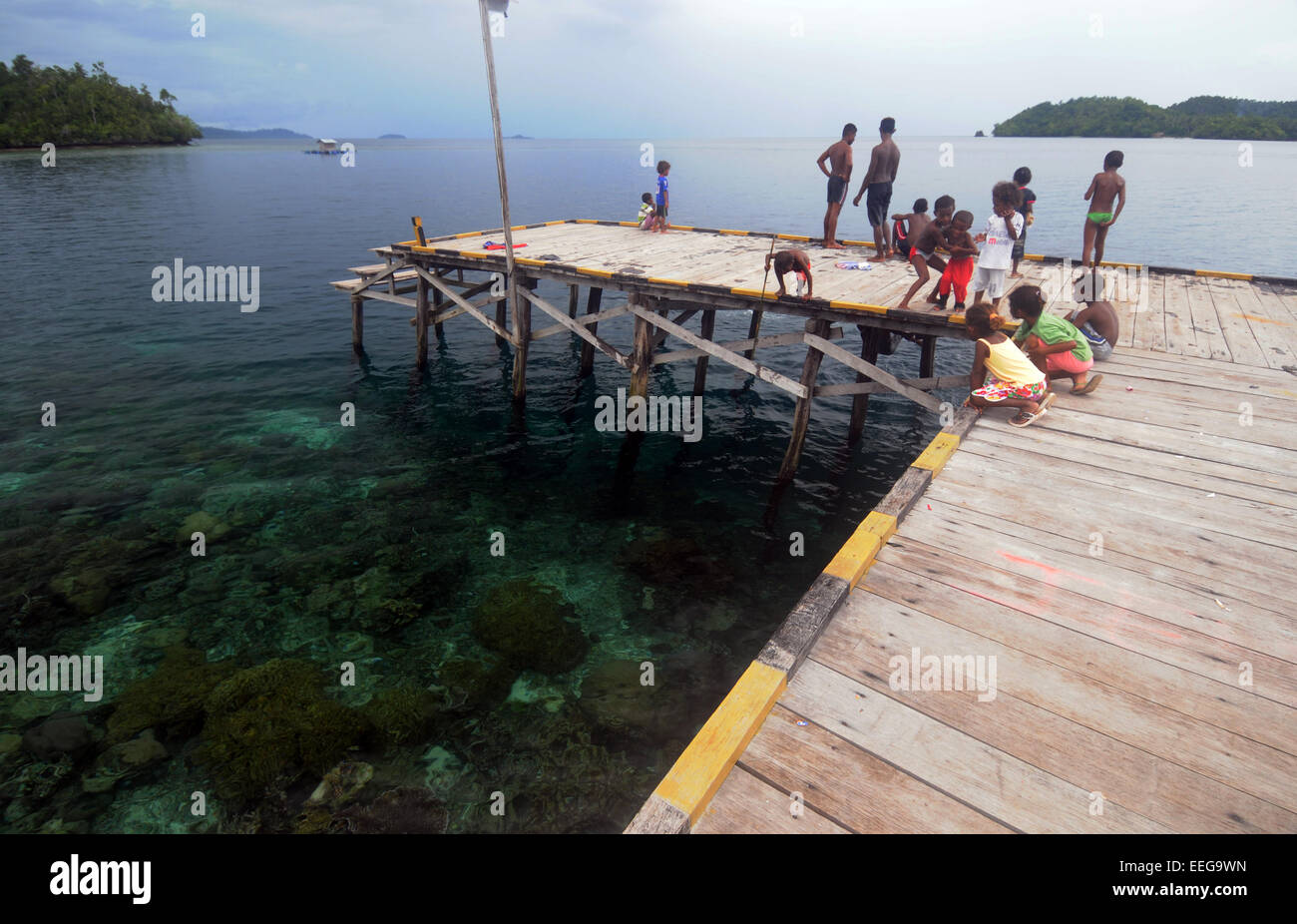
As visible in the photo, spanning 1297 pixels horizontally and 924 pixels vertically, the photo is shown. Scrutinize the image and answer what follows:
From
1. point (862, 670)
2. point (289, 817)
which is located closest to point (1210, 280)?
point (862, 670)

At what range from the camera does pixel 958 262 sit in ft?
31.1

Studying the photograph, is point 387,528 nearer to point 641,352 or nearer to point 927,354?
point 641,352

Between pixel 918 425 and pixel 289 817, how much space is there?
14.6 meters

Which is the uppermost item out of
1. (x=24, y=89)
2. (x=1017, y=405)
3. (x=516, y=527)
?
(x=24, y=89)

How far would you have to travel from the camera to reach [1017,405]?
21.9 feet

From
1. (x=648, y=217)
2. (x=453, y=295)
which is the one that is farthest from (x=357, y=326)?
(x=648, y=217)

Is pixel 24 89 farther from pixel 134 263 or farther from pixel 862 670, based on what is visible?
pixel 862 670

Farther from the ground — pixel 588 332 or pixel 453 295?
pixel 453 295

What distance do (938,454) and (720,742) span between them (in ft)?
13.0

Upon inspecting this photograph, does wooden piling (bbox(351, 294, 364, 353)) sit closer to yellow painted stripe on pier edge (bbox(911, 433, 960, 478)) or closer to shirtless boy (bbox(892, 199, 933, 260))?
shirtless boy (bbox(892, 199, 933, 260))

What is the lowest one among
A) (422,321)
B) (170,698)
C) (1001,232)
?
(170,698)

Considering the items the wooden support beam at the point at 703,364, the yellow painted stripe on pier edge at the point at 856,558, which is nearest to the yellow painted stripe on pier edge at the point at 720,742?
the yellow painted stripe on pier edge at the point at 856,558

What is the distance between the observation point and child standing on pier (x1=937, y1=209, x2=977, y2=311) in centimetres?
896

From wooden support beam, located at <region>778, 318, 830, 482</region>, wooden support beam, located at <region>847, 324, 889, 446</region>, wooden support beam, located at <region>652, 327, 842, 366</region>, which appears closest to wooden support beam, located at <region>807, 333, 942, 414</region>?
wooden support beam, located at <region>778, 318, 830, 482</region>
